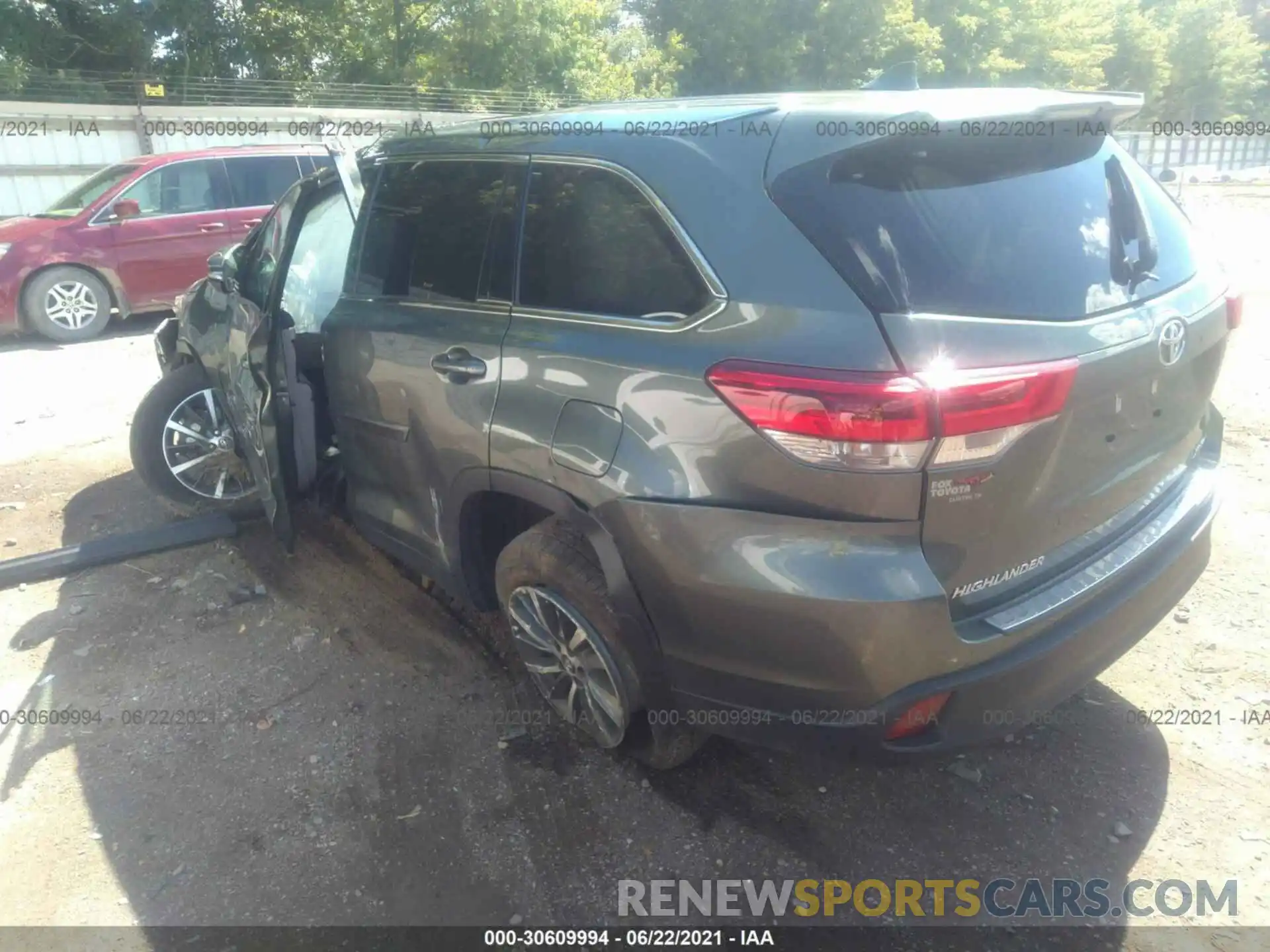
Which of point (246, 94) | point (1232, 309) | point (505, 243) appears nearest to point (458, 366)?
point (505, 243)

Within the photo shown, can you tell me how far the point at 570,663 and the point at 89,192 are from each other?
940 cm

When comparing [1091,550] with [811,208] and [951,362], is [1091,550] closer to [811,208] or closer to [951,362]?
[951,362]

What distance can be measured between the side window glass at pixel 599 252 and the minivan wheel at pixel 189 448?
2683 mm

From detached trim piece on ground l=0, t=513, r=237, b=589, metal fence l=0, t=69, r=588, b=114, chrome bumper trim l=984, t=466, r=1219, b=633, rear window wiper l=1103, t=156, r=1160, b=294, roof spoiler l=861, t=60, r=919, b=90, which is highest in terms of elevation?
metal fence l=0, t=69, r=588, b=114

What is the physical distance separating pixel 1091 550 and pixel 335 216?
11.9 ft

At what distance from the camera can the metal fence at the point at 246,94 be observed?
15773mm

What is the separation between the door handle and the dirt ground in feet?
3.94

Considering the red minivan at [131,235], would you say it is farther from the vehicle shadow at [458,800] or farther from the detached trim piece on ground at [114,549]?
the vehicle shadow at [458,800]

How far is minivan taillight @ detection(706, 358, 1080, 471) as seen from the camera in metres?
1.95

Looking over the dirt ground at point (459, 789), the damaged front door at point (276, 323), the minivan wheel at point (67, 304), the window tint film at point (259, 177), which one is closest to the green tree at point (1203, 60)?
the window tint film at point (259, 177)

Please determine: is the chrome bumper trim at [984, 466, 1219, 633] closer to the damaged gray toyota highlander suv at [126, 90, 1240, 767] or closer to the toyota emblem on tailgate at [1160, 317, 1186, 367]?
the damaged gray toyota highlander suv at [126, 90, 1240, 767]

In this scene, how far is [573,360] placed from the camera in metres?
2.51

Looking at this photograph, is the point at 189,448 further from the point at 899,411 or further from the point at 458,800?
the point at 899,411

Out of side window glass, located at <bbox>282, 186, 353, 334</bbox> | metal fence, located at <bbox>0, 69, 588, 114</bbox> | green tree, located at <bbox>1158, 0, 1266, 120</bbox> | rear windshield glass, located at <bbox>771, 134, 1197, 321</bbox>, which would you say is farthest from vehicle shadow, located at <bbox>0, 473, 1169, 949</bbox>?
green tree, located at <bbox>1158, 0, 1266, 120</bbox>
